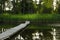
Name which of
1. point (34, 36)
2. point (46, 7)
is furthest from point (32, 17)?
point (34, 36)

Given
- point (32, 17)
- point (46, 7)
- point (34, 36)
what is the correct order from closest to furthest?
point (34, 36), point (32, 17), point (46, 7)

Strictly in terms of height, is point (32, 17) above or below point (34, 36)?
below

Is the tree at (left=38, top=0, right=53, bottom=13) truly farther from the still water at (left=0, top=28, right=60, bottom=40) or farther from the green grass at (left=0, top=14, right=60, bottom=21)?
the still water at (left=0, top=28, right=60, bottom=40)

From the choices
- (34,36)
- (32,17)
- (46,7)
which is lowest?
(32,17)

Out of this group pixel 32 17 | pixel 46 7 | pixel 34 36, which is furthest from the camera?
pixel 46 7

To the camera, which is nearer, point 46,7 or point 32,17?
point 32,17

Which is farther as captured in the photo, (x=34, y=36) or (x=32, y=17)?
(x=32, y=17)

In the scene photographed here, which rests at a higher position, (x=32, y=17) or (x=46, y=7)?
(x=46, y=7)

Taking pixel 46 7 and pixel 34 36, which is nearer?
pixel 34 36

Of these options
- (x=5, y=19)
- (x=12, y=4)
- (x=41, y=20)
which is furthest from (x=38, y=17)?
(x=12, y=4)

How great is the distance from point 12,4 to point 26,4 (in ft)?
7.11

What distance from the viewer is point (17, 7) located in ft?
119

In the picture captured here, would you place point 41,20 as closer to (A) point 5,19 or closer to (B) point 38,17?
(B) point 38,17

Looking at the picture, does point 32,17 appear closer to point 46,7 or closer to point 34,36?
point 46,7
